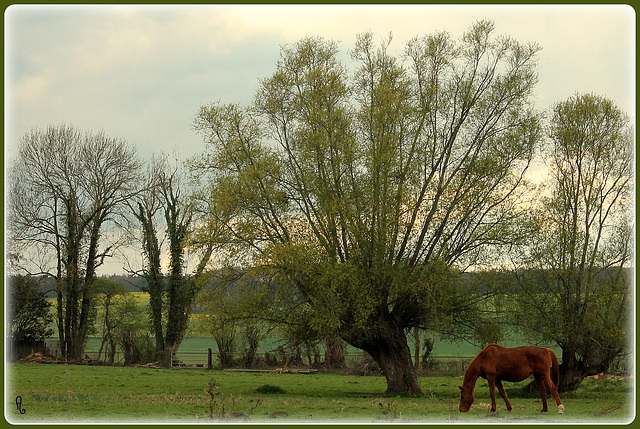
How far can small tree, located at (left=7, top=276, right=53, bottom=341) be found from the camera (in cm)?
4628

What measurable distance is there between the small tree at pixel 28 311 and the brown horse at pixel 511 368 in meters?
37.8

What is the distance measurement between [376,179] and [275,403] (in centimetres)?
923

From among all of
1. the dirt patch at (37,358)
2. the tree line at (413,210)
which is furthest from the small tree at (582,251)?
the dirt patch at (37,358)

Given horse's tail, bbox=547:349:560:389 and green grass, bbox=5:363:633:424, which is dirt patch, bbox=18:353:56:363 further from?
horse's tail, bbox=547:349:560:389

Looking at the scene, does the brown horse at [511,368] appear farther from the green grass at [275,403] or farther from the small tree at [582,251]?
the small tree at [582,251]

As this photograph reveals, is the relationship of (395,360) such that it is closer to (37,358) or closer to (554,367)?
(554,367)

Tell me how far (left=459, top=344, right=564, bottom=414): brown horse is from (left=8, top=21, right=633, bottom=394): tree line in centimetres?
660

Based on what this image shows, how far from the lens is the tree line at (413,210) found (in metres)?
25.0

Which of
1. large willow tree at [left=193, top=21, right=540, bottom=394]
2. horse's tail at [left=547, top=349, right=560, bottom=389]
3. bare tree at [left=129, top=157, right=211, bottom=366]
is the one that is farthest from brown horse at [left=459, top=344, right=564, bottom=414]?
bare tree at [left=129, top=157, right=211, bottom=366]

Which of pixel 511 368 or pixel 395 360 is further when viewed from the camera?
pixel 395 360

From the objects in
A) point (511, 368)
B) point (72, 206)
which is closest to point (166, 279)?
point (72, 206)

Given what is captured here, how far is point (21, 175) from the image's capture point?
4466cm

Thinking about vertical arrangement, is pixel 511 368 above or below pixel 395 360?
above

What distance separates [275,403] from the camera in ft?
69.4
